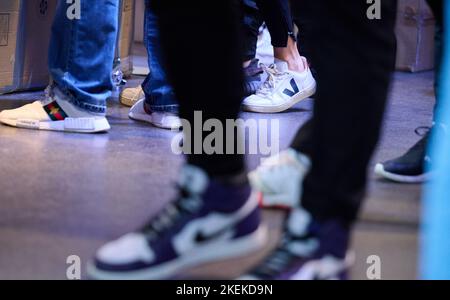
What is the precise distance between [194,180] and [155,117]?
1165mm

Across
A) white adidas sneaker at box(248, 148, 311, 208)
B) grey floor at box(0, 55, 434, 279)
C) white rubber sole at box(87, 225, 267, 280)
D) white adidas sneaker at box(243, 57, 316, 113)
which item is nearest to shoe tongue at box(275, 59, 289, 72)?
white adidas sneaker at box(243, 57, 316, 113)

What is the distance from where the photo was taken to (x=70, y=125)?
1.94 meters

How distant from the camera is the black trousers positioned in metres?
0.89

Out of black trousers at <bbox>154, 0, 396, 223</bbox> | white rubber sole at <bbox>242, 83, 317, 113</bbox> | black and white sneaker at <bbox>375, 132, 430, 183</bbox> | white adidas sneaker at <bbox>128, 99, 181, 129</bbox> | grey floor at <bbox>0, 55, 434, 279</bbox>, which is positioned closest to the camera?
black trousers at <bbox>154, 0, 396, 223</bbox>

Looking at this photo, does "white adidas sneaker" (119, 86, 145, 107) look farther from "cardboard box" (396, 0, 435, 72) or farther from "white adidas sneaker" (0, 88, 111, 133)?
"cardboard box" (396, 0, 435, 72)

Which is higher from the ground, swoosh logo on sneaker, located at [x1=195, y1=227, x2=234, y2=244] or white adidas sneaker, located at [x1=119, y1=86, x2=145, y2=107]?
white adidas sneaker, located at [x1=119, y1=86, x2=145, y2=107]

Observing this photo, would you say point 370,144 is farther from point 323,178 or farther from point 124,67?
point 124,67

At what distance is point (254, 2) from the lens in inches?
95.7

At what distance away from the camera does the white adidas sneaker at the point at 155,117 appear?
6.74 ft

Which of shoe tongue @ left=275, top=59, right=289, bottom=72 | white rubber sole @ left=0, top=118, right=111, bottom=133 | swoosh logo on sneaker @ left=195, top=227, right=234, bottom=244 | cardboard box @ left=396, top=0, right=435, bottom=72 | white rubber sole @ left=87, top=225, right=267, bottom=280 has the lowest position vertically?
white rubber sole @ left=87, top=225, right=267, bottom=280

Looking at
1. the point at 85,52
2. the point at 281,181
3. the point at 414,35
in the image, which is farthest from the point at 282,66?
the point at 414,35

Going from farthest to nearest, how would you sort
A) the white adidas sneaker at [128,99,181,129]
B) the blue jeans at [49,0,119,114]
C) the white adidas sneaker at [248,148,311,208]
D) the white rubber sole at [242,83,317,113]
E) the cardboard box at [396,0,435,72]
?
the cardboard box at [396,0,435,72], the white rubber sole at [242,83,317,113], the white adidas sneaker at [128,99,181,129], the blue jeans at [49,0,119,114], the white adidas sneaker at [248,148,311,208]

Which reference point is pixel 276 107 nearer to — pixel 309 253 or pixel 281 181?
pixel 281 181
